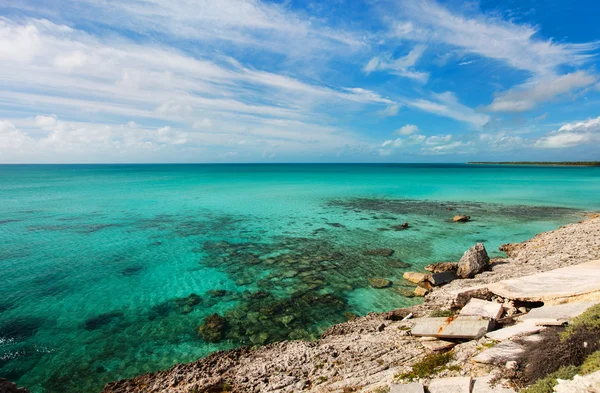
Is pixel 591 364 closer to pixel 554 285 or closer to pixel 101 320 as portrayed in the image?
pixel 554 285

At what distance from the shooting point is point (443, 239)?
85.2ft

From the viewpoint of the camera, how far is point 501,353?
7207 millimetres

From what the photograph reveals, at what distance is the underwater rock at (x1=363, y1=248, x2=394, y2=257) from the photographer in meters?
22.0

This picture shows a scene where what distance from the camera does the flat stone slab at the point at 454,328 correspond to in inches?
342

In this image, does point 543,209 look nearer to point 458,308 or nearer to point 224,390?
point 458,308

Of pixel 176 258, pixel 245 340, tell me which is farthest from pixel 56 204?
pixel 245 340

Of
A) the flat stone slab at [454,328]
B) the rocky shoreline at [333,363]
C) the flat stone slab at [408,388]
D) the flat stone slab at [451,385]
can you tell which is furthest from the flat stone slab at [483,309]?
the flat stone slab at [408,388]

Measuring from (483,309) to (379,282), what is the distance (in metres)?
7.09

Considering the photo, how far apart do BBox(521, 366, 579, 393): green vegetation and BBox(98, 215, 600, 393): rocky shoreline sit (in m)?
1.32

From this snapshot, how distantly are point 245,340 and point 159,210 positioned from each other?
3284 centimetres

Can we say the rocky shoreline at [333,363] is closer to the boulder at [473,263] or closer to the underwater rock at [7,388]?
the underwater rock at [7,388]

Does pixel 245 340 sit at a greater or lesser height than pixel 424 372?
lesser

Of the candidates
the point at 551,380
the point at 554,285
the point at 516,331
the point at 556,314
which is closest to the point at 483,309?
the point at 556,314

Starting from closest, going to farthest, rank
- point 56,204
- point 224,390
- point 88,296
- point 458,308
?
point 224,390 → point 458,308 → point 88,296 → point 56,204
